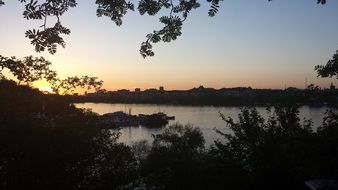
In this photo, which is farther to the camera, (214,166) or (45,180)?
(214,166)

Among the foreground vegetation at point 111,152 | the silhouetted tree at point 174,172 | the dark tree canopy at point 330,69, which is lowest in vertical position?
the silhouetted tree at point 174,172

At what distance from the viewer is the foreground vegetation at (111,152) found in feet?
41.3

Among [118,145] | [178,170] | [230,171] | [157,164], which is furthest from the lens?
[157,164]

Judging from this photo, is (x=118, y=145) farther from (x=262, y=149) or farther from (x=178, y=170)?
(x=178, y=170)

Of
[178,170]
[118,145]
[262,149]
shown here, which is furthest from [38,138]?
[178,170]

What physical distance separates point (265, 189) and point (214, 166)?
12.4ft

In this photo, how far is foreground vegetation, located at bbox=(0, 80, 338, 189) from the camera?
496 inches

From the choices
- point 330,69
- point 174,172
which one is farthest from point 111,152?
point 174,172

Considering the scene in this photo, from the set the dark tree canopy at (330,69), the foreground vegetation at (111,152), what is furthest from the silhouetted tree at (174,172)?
the dark tree canopy at (330,69)

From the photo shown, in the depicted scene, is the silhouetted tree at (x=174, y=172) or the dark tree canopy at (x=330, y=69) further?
the silhouetted tree at (x=174, y=172)

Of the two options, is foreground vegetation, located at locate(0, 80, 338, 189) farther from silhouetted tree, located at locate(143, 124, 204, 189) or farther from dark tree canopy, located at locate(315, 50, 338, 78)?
dark tree canopy, located at locate(315, 50, 338, 78)

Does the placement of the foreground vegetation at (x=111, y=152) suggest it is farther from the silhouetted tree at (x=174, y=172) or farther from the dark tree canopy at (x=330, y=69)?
the dark tree canopy at (x=330, y=69)

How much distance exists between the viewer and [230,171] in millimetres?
20250

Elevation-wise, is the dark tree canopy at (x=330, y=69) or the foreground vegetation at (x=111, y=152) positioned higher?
the dark tree canopy at (x=330, y=69)
